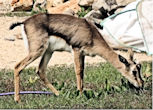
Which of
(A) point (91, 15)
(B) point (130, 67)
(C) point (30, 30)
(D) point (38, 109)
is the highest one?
(A) point (91, 15)

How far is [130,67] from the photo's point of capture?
27.2 feet

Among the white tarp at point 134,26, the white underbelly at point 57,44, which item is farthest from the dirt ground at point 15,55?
the white underbelly at point 57,44

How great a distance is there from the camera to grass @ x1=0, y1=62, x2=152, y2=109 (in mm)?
7039

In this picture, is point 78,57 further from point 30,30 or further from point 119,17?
point 119,17

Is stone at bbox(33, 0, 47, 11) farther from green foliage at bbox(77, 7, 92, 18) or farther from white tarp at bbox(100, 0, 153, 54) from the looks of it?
white tarp at bbox(100, 0, 153, 54)

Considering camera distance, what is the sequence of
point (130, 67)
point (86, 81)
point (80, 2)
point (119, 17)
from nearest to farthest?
point (130, 67) → point (86, 81) → point (119, 17) → point (80, 2)

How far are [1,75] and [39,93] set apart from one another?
1790 mm

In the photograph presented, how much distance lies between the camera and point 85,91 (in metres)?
7.61

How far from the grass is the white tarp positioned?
55cm

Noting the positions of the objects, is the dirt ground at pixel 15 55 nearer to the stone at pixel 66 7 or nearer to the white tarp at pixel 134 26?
the white tarp at pixel 134 26

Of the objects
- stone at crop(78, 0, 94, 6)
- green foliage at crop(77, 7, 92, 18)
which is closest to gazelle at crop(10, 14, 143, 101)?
green foliage at crop(77, 7, 92, 18)

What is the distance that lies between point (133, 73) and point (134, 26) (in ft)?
7.37

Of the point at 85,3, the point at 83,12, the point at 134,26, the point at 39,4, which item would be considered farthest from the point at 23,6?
the point at 134,26

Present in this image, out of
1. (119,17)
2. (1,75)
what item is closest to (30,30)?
(1,75)
